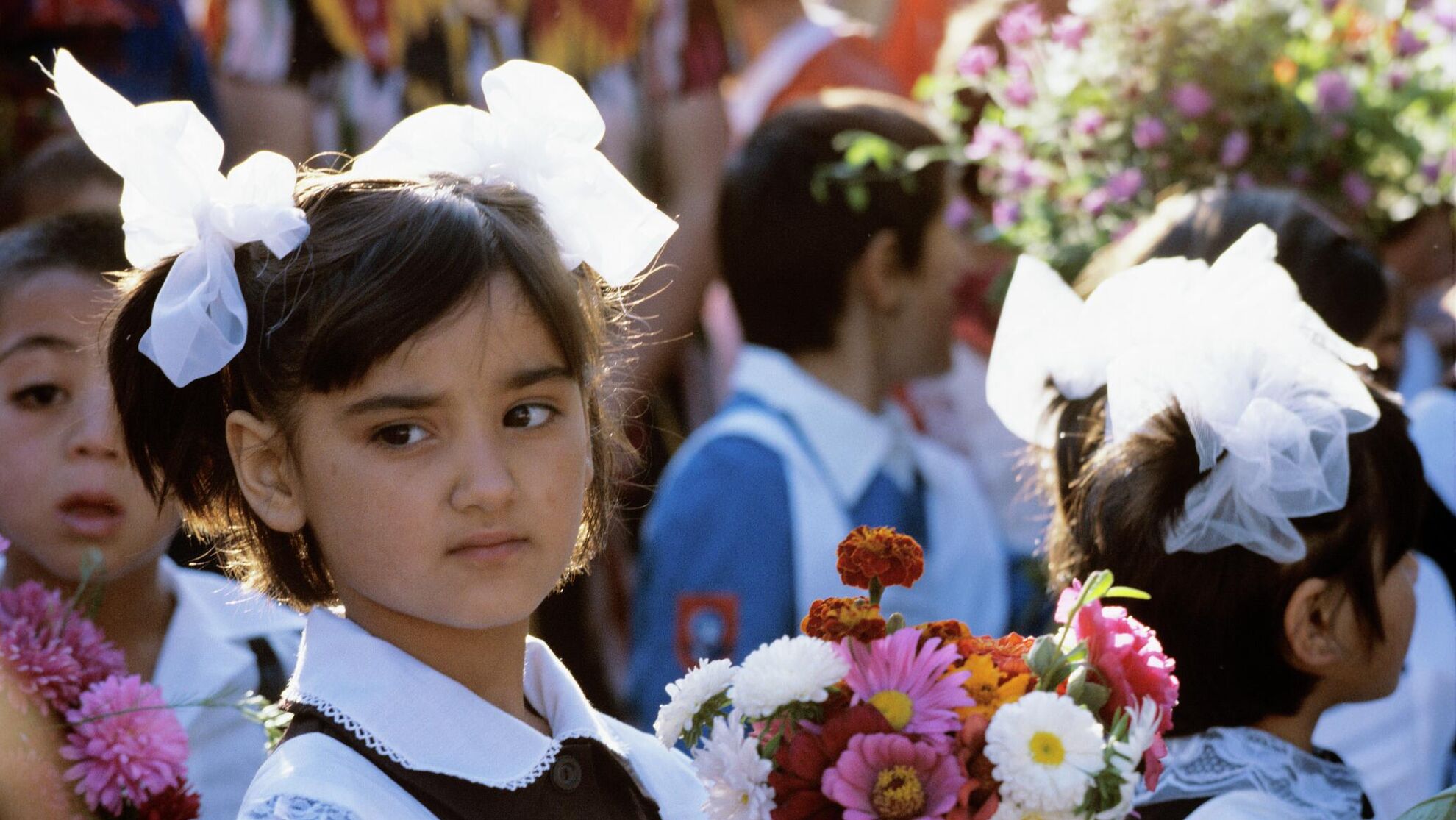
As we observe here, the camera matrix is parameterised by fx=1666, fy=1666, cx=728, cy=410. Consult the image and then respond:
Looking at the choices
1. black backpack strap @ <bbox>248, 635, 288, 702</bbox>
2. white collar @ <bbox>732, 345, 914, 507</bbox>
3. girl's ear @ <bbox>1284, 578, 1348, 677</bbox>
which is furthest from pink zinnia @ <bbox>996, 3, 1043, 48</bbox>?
black backpack strap @ <bbox>248, 635, 288, 702</bbox>

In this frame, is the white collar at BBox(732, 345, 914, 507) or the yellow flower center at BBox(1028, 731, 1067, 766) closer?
the yellow flower center at BBox(1028, 731, 1067, 766)

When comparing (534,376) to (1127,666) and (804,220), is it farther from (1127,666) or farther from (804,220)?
(804,220)

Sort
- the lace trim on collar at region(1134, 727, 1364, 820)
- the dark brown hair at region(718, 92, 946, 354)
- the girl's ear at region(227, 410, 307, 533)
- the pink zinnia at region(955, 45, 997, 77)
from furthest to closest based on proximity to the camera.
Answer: the dark brown hair at region(718, 92, 946, 354) < the pink zinnia at region(955, 45, 997, 77) < the lace trim on collar at region(1134, 727, 1364, 820) < the girl's ear at region(227, 410, 307, 533)

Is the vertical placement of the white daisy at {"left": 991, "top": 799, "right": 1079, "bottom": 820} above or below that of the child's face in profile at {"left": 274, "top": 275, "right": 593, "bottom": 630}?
below

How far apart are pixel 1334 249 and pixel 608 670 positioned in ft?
7.26

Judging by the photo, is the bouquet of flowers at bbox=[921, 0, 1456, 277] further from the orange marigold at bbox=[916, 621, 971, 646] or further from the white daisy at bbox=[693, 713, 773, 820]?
the white daisy at bbox=[693, 713, 773, 820]

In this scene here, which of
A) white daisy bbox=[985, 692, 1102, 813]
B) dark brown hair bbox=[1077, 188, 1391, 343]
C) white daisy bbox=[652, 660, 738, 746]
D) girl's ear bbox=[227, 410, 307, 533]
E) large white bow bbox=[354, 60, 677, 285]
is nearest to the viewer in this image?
white daisy bbox=[985, 692, 1102, 813]

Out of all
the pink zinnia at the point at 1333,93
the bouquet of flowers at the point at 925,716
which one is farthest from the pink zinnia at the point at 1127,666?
the pink zinnia at the point at 1333,93

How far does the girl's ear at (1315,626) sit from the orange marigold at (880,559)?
0.85 m

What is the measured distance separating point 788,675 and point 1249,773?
915mm

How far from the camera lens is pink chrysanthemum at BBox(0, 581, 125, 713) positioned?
2021 millimetres

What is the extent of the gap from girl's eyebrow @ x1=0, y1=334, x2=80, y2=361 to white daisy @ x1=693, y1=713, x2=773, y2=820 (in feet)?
4.79

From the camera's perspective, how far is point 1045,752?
1.52 meters

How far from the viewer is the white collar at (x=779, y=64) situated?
492 cm
